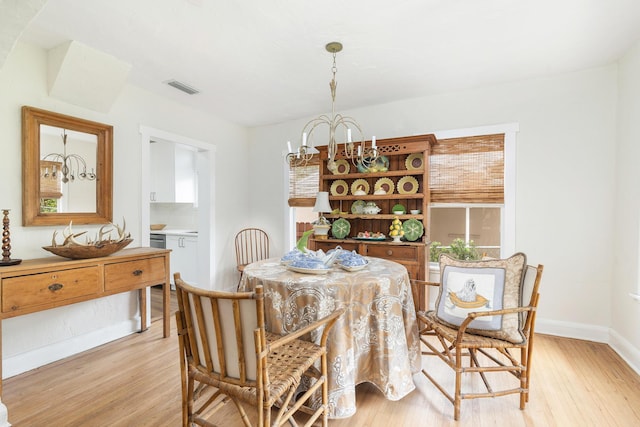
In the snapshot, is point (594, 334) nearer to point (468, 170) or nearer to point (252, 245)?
point (468, 170)

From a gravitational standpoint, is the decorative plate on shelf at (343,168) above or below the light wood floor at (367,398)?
above

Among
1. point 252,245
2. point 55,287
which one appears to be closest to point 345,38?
point 55,287

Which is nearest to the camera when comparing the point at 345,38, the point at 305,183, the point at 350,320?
the point at 350,320

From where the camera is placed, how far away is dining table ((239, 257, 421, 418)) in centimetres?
179

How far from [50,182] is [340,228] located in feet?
9.18

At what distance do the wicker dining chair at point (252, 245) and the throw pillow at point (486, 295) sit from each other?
303cm

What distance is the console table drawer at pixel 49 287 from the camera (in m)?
2.06

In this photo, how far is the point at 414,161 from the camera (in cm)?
356

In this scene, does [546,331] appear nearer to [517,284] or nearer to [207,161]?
[517,284]

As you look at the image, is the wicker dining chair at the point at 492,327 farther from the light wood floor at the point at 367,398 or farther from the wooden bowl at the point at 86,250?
the wooden bowl at the point at 86,250

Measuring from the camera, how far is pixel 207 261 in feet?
14.1

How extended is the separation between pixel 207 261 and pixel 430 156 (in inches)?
125

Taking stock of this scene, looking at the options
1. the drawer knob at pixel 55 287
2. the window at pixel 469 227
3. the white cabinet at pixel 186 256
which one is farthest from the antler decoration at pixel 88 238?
the window at pixel 469 227

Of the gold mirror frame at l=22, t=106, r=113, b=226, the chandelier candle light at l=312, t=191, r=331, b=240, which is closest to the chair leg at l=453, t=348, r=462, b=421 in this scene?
the chandelier candle light at l=312, t=191, r=331, b=240
